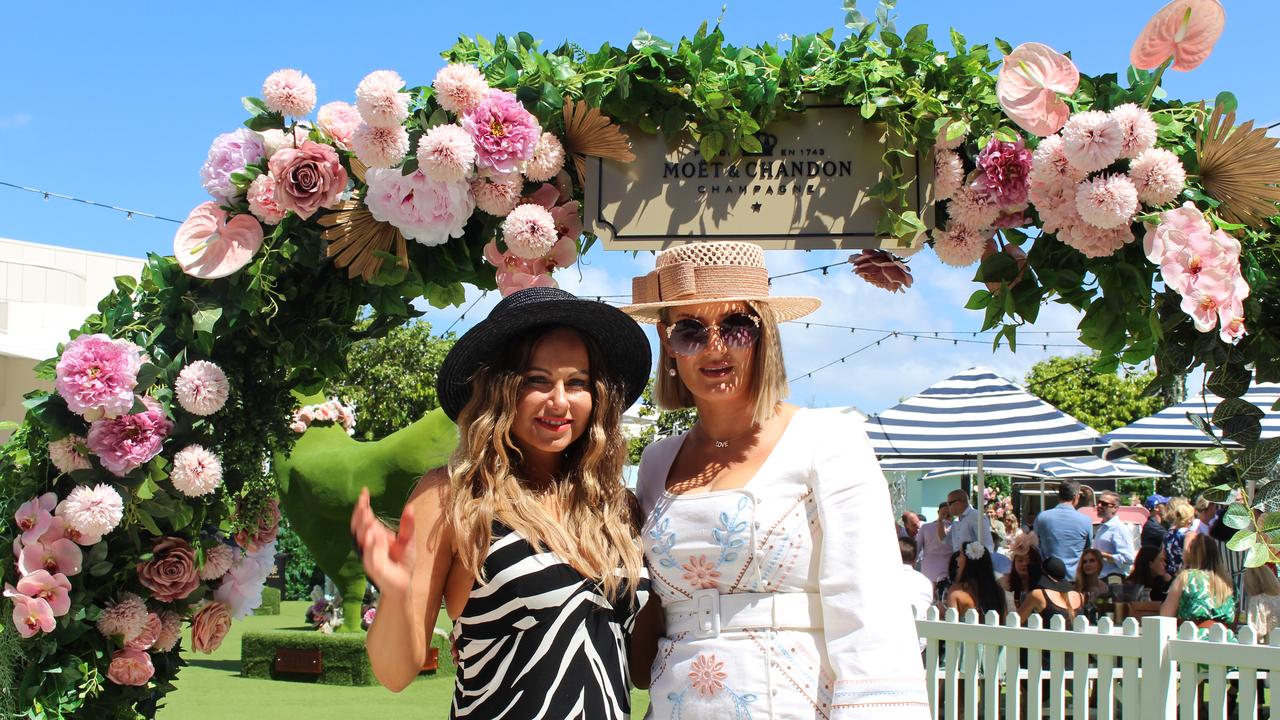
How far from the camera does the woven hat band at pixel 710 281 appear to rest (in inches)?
103

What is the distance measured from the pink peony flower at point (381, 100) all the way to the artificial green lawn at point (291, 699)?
486 cm

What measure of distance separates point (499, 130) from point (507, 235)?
296 mm

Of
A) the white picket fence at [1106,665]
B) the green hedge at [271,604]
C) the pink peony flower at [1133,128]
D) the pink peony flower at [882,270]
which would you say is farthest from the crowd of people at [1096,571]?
the green hedge at [271,604]

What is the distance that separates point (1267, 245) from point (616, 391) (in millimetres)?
1841

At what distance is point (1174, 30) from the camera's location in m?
2.91

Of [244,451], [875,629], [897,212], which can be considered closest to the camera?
[875,629]

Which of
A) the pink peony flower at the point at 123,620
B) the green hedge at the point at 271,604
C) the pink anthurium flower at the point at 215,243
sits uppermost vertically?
the pink anthurium flower at the point at 215,243

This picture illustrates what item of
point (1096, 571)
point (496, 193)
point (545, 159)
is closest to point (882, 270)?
point (545, 159)

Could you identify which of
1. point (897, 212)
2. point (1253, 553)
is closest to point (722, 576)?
point (897, 212)

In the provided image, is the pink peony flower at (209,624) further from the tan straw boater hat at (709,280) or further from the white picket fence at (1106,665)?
the white picket fence at (1106,665)

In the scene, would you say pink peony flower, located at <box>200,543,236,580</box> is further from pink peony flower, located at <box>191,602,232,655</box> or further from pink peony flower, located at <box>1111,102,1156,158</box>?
pink peony flower, located at <box>1111,102,1156,158</box>

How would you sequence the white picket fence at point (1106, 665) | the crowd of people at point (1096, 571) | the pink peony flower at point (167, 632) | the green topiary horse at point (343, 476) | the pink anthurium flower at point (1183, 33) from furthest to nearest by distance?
the green topiary horse at point (343, 476) → the crowd of people at point (1096, 571) → the white picket fence at point (1106, 665) → the pink peony flower at point (167, 632) → the pink anthurium flower at point (1183, 33)

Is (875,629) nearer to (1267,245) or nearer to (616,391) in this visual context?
(616,391)

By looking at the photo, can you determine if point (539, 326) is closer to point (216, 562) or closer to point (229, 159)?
point (229, 159)
